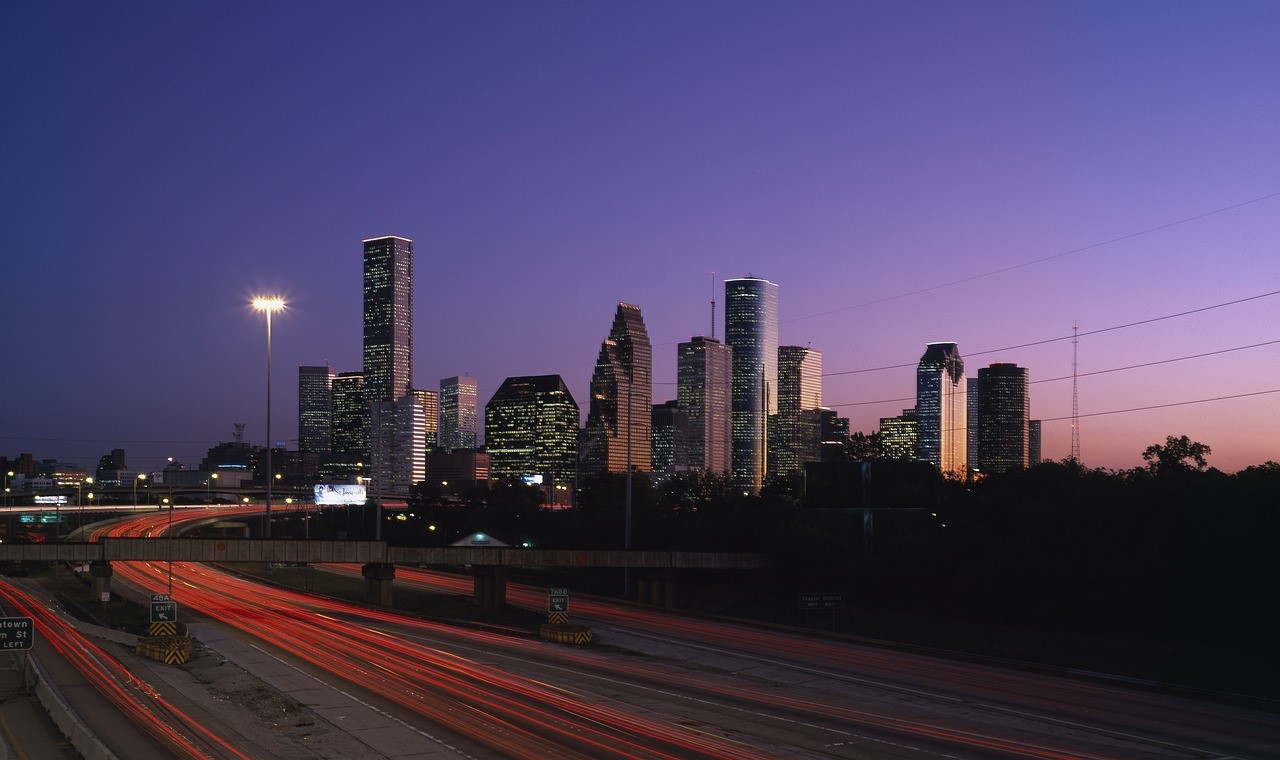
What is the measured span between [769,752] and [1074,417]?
5028 inches

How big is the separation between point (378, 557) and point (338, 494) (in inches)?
4690

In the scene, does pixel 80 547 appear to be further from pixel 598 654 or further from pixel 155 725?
pixel 155 725

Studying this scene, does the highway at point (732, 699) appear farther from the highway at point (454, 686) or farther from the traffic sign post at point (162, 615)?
the traffic sign post at point (162, 615)

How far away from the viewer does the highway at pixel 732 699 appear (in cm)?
3369

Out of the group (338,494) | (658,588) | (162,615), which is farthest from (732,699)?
(338,494)

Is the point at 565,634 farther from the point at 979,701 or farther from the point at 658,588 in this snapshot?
the point at 658,588

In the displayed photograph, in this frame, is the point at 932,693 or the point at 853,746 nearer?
the point at 853,746

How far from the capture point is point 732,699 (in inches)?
1676

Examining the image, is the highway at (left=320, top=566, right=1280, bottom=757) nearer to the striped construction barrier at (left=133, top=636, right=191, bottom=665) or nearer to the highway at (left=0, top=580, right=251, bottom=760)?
the highway at (left=0, top=580, right=251, bottom=760)

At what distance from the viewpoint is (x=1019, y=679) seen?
5078 cm

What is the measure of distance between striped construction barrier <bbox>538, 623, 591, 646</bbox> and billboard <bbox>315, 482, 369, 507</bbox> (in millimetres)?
135416

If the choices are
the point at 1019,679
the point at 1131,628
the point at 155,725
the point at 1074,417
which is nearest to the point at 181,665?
the point at 155,725

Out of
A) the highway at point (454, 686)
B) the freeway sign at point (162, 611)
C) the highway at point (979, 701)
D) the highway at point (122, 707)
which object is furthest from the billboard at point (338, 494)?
the freeway sign at point (162, 611)

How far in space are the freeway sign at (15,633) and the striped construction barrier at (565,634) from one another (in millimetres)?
29901
